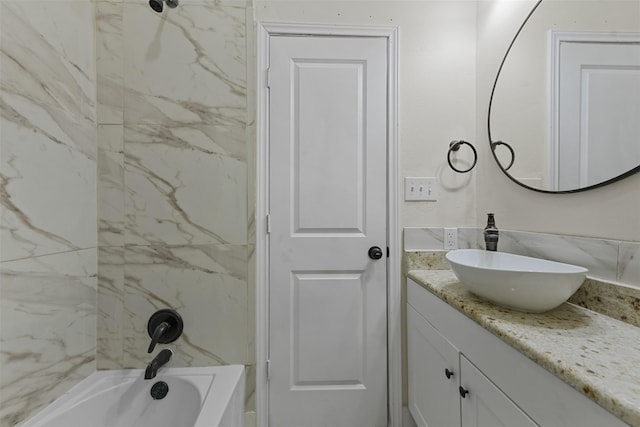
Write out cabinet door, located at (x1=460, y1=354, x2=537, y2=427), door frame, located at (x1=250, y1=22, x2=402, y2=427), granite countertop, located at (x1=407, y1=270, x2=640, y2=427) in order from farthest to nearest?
door frame, located at (x1=250, y1=22, x2=402, y2=427), cabinet door, located at (x1=460, y1=354, x2=537, y2=427), granite countertop, located at (x1=407, y1=270, x2=640, y2=427)

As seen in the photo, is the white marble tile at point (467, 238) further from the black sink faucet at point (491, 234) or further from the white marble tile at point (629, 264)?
the white marble tile at point (629, 264)

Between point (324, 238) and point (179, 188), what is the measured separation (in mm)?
741

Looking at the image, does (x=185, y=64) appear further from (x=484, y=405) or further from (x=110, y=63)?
(x=484, y=405)

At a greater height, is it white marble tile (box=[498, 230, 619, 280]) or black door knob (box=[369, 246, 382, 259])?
white marble tile (box=[498, 230, 619, 280])

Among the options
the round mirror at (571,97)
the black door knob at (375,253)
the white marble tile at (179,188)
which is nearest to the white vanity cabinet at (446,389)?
the black door knob at (375,253)

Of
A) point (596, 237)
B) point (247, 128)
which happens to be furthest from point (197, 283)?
point (596, 237)

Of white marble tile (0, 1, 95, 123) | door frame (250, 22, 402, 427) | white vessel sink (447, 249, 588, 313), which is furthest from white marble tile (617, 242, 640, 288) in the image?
white marble tile (0, 1, 95, 123)

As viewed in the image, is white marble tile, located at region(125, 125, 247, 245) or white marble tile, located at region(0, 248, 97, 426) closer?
white marble tile, located at region(0, 248, 97, 426)

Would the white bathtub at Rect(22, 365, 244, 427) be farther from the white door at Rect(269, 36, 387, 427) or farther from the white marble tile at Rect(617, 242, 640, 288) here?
the white marble tile at Rect(617, 242, 640, 288)

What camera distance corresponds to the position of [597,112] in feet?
2.99

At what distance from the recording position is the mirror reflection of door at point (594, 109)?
82 cm

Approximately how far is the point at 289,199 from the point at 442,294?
0.85 m

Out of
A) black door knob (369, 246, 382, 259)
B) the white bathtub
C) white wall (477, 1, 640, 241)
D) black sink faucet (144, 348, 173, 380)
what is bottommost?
the white bathtub

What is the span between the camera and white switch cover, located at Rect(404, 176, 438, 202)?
1487mm
